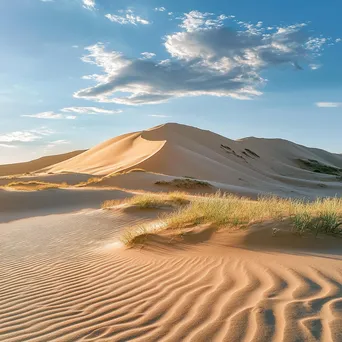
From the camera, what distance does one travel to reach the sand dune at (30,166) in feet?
231

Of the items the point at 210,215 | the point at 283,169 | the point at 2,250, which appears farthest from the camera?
the point at 283,169

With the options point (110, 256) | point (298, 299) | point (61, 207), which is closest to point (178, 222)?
point (110, 256)

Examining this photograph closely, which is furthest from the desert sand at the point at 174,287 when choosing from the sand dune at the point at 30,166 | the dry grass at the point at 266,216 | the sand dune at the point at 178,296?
the sand dune at the point at 30,166

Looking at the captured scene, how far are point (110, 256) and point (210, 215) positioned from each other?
7.65 ft

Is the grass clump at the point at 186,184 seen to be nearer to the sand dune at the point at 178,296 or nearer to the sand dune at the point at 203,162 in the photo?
the sand dune at the point at 203,162

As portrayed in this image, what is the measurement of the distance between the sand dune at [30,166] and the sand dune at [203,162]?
14.6 m

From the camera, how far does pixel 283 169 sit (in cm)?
6116

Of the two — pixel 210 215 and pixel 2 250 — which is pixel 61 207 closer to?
pixel 2 250

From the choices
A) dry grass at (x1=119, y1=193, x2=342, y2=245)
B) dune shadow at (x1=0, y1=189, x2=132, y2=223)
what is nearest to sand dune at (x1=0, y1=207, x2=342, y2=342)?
dry grass at (x1=119, y1=193, x2=342, y2=245)

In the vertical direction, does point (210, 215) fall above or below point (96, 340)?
above

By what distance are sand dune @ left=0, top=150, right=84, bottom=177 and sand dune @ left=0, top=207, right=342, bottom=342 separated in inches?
2619

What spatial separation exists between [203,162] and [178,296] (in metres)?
38.0

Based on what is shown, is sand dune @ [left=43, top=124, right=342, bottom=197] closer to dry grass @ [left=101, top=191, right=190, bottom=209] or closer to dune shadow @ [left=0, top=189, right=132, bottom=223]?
dune shadow @ [left=0, top=189, right=132, bottom=223]

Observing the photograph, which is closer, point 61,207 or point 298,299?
point 298,299
